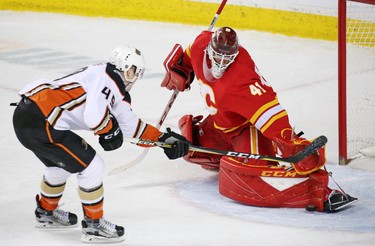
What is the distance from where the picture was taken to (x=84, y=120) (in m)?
3.40

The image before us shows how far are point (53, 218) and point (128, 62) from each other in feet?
2.12

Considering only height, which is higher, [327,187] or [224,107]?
[224,107]

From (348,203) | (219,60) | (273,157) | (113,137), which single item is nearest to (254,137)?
(273,157)

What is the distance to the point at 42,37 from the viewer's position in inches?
263

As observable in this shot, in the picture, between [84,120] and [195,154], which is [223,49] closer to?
[195,154]

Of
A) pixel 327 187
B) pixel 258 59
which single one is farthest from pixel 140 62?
pixel 258 59

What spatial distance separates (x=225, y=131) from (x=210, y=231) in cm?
70

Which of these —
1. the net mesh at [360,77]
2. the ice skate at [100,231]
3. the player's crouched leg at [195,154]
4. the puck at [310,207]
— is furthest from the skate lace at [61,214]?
the net mesh at [360,77]

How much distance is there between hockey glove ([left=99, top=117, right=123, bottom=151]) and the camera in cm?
346

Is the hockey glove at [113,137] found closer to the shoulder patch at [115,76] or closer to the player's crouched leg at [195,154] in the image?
the shoulder patch at [115,76]

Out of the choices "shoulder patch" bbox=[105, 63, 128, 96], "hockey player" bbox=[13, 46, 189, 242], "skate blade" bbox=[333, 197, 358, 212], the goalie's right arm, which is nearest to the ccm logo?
"hockey player" bbox=[13, 46, 189, 242]

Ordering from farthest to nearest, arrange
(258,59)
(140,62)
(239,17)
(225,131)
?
(239,17)
(258,59)
(225,131)
(140,62)

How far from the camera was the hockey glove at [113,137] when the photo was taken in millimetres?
3463

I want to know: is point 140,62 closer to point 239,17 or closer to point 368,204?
point 368,204
